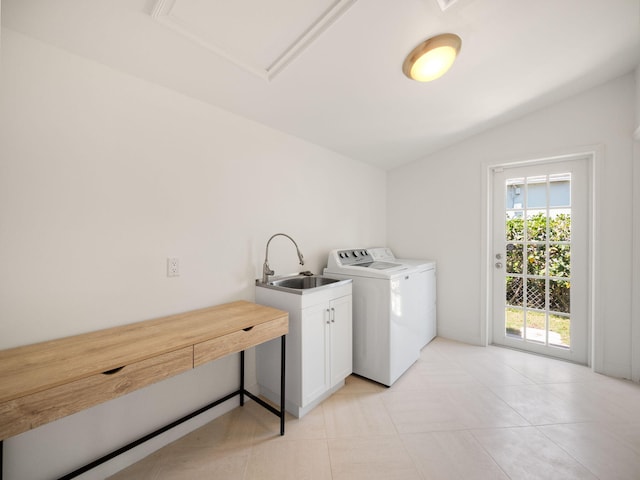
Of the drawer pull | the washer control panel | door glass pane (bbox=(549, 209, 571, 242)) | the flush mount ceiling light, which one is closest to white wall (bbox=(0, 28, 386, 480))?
the drawer pull

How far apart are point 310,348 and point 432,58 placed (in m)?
2.03

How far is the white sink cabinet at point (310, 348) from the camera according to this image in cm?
175

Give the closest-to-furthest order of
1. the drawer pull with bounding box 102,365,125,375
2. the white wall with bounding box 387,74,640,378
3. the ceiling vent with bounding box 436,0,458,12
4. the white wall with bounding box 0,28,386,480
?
the drawer pull with bounding box 102,365,125,375 → the white wall with bounding box 0,28,386,480 → the ceiling vent with bounding box 436,0,458,12 → the white wall with bounding box 387,74,640,378

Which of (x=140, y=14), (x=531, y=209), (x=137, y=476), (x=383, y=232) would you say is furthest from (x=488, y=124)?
(x=137, y=476)

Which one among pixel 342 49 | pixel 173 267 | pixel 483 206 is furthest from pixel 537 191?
pixel 173 267

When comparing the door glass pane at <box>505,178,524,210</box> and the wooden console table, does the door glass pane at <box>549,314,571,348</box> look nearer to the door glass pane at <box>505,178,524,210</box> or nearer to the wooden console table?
the door glass pane at <box>505,178,524,210</box>

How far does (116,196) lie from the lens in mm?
1393

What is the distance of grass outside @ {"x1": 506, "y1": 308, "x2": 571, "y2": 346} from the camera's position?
256cm

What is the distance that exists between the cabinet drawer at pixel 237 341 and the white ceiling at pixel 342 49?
1484 millimetres

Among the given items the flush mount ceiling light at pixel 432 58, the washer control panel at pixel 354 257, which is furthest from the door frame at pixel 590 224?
the flush mount ceiling light at pixel 432 58

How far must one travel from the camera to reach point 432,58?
5.31 ft

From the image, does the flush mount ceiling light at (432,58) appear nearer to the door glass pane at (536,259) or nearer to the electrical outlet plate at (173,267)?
the electrical outlet plate at (173,267)

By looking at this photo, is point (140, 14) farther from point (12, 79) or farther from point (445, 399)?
point (445, 399)

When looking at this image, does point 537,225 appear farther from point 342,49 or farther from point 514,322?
point 342,49
